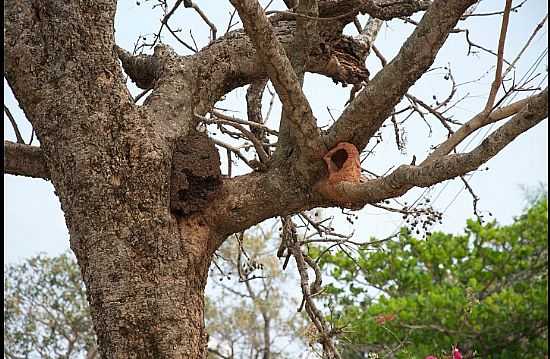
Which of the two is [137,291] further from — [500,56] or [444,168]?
[500,56]

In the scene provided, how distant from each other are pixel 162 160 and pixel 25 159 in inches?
17.1

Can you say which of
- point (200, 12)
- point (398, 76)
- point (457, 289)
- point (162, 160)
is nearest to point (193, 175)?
point (162, 160)

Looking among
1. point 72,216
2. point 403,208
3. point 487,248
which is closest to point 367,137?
point 403,208

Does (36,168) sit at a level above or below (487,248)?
below

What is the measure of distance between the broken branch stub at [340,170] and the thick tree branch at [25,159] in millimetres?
793

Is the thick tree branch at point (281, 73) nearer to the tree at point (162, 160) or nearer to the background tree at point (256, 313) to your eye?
the tree at point (162, 160)

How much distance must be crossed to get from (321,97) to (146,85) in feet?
3.35

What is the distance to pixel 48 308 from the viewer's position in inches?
277

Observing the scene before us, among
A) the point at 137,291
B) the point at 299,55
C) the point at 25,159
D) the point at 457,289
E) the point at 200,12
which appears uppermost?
the point at 457,289

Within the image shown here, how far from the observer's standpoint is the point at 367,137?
7.09 feet

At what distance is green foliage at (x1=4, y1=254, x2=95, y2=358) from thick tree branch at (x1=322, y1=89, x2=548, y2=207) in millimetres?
5371

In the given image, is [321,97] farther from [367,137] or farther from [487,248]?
[487,248]

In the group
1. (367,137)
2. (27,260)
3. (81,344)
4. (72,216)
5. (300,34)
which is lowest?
(72,216)

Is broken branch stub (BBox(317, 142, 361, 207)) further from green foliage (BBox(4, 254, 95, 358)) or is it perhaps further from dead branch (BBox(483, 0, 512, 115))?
green foliage (BBox(4, 254, 95, 358))
